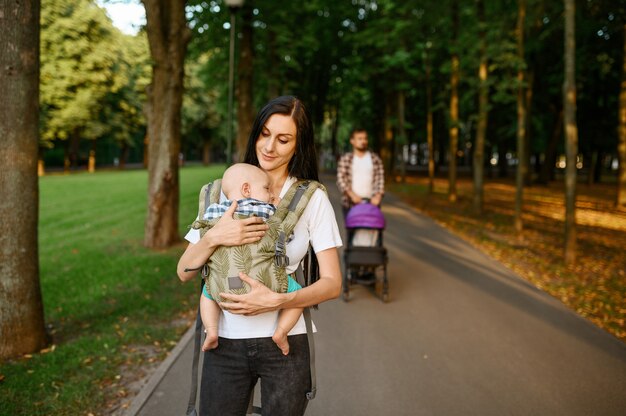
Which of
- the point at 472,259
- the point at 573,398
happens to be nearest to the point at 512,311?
the point at 573,398

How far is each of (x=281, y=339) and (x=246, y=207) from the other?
1.83 feet

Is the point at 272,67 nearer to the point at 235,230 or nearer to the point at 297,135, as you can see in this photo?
the point at 297,135

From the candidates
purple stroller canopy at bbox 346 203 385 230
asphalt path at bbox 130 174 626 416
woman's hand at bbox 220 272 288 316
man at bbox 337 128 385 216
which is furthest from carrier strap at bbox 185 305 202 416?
man at bbox 337 128 385 216

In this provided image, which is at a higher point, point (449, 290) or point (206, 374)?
point (206, 374)

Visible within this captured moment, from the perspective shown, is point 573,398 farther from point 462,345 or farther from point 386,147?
point 386,147

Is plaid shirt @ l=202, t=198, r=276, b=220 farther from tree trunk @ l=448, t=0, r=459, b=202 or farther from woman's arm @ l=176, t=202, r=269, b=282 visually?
tree trunk @ l=448, t=0, r=459, b=202

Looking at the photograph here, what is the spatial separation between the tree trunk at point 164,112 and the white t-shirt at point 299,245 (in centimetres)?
836

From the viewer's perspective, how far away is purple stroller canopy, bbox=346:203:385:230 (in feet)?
21.5

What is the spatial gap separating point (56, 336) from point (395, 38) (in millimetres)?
16851

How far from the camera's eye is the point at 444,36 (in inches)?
706

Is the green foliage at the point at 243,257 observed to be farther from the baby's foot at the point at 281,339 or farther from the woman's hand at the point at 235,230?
the baby's foot at the point at 281,339

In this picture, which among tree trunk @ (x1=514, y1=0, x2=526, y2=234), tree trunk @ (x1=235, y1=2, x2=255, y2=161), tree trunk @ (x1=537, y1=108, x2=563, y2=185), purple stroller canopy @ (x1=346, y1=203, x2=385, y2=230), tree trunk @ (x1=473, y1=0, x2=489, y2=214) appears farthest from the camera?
tree trunk @ (x1=537, y1=108, x2=563, y2=185)

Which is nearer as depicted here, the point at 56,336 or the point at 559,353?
the point at 559,353

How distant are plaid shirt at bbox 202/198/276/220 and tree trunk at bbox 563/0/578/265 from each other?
334 inches
